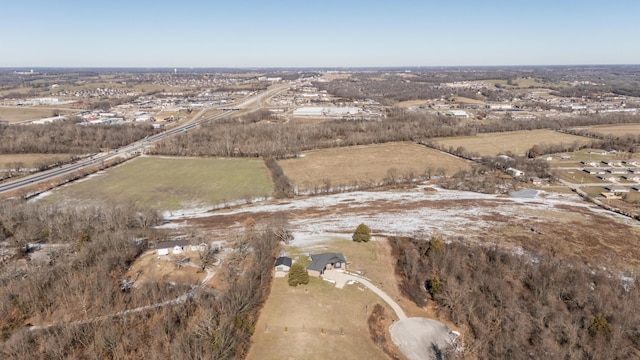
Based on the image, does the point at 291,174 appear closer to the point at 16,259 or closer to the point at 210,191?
the point at 210,191

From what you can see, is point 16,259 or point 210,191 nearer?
point 16,259

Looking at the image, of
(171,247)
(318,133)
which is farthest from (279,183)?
(318,133)

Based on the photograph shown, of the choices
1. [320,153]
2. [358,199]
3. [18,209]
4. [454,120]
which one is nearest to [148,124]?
[320,153]

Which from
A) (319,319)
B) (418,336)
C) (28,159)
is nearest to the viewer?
(418,336)

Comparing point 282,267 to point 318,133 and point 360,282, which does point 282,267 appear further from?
point 318,133

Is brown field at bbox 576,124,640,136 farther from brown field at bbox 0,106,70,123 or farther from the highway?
brown field at bbox 0,106,70,123

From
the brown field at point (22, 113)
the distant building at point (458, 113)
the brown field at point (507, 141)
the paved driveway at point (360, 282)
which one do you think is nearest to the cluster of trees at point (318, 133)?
the brown field at point (507, 141)

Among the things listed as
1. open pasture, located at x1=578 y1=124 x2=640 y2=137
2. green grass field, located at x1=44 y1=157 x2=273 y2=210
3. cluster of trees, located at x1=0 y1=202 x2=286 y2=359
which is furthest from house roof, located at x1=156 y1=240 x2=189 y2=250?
open pasture, located at x1=578 y1=124 x2=640 y2=137
